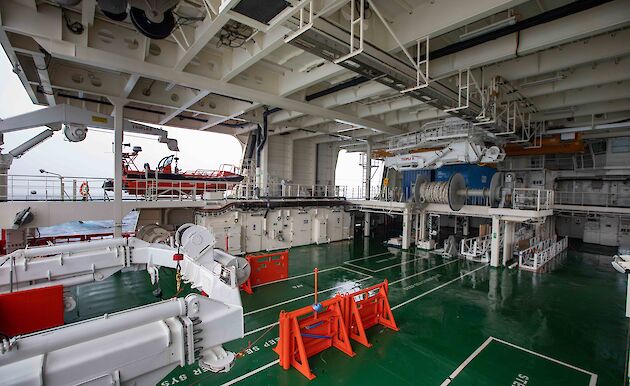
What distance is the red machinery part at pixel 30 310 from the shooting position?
4.36 m

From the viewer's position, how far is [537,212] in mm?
11539

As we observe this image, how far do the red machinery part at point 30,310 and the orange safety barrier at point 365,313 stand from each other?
16.9ft

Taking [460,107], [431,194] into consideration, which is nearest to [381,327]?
[460,107]

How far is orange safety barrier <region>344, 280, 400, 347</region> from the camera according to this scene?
618cm

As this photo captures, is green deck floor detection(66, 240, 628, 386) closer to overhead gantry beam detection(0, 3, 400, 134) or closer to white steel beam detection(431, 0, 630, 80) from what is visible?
overhead gantry beam detection(0, 3, 400, 134)

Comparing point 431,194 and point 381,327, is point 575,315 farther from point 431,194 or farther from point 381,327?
point 431,194

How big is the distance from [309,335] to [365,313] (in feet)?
5.67

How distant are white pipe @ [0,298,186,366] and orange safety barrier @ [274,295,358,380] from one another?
2.87m

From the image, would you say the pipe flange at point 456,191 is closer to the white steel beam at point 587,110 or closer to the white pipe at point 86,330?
the white steel beam at point 587,110

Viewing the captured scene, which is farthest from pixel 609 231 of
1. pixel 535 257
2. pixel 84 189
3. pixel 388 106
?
pixel 84 189

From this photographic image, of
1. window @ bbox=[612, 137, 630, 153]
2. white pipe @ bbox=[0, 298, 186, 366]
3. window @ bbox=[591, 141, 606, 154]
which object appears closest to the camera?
white pipe @ bbox=[0, 298, 186, 366]

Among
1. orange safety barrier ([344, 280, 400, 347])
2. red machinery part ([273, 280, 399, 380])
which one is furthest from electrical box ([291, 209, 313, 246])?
red machinery part ([273, 280, 399, 380])

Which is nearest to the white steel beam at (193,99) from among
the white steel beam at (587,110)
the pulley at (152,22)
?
the pulley at (152,22)

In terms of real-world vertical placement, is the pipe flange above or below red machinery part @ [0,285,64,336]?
above
